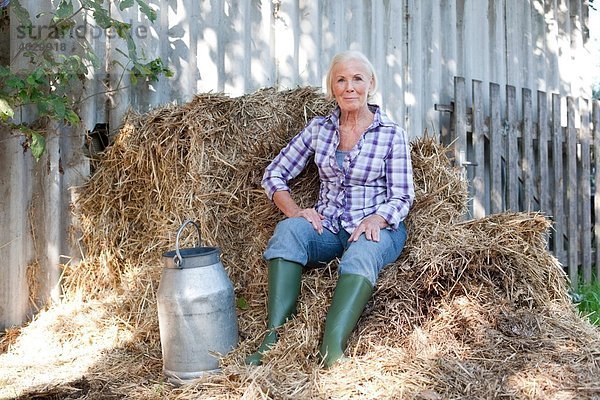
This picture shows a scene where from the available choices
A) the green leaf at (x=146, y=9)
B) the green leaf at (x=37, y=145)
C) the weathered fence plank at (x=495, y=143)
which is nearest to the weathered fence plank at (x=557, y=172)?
the weathered fence plank at (x=495, y=143)

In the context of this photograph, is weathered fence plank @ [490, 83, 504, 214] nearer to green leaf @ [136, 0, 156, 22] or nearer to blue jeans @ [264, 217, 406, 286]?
A: blue jeans @ [264, 217, 406, 286]

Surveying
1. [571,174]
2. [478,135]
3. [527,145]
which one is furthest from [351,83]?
[571,174]

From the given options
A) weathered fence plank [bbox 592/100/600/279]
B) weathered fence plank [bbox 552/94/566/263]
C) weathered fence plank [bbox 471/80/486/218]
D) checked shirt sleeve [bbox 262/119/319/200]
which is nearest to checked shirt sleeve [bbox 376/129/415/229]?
checked shirt sleeve [bbox 262/119/319/200]

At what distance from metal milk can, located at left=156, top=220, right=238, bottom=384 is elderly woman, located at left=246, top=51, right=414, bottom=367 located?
0.24 m

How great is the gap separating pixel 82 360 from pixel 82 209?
974mm

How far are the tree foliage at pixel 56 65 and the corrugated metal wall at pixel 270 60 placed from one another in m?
0.10

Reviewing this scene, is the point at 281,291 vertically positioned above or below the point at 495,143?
below

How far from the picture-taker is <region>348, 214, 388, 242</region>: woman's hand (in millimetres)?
3062

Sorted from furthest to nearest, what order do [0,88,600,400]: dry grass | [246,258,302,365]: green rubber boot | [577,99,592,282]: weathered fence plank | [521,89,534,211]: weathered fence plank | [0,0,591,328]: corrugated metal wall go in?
[577,99,592,282]: weathered fence plank → [521,89,534,211]: weathered fence plank → [0,0,591,328]: corrugated metal wall → [246,258,302,365]: green rubber boot → [0,88,600,400]: dry grass

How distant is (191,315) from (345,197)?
1.02 metres

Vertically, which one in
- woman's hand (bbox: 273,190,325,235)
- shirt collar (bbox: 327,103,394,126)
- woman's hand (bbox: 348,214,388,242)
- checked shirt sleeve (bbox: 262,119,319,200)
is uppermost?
shirt collar (bbox: 327,103,394,126)

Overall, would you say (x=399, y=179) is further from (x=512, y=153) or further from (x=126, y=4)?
(x=512, y=153)

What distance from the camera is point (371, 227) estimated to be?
309 centimetres

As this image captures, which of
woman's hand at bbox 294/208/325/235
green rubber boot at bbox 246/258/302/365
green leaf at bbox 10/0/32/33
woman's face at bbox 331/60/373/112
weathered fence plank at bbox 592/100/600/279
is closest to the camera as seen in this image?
green rubber boot at bbox 246/258/302/365
